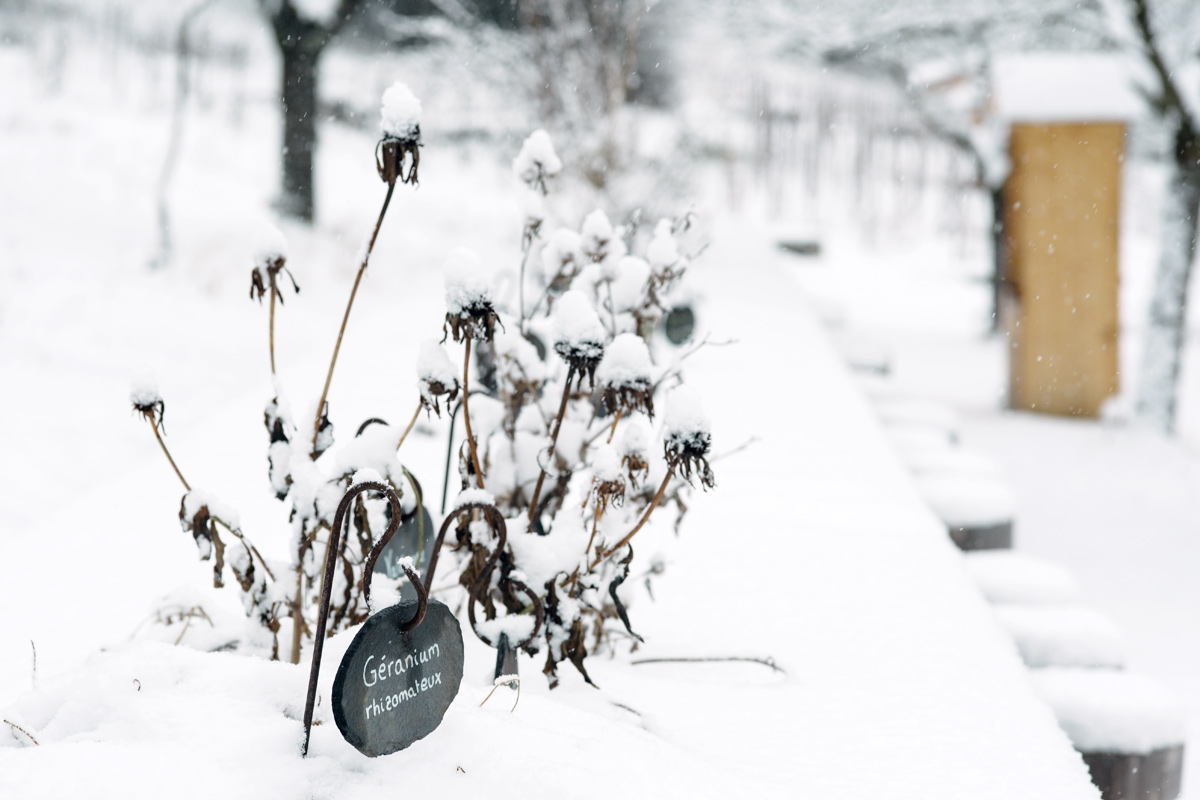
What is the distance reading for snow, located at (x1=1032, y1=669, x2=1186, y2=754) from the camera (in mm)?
1771

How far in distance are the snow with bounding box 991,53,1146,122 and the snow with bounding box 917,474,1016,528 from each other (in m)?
3.70

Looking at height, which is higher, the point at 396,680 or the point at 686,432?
the point at 686,432

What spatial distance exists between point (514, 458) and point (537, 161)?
1.50ft

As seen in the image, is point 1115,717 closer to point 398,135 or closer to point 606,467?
point 606,467

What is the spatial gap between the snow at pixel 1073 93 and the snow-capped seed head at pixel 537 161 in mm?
5193

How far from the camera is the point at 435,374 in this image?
3.79 ft

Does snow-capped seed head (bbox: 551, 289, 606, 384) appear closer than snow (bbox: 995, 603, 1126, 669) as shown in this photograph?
Yes

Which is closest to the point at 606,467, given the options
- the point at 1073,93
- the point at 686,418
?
the point at 686,418

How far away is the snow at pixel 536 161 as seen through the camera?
5.02 feet

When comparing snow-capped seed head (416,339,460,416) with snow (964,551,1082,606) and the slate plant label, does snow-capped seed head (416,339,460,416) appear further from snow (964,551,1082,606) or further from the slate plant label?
snow (964,551,1082,606)

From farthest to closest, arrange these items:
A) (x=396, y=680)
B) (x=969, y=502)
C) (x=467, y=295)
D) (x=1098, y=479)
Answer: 1. (x=1098, y=479)
2. (x=969, y=502)
3. (x=467, y=295)
4. (x=396, y=680)

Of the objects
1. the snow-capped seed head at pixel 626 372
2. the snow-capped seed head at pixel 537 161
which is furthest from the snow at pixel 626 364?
the snow-capped seed head at pixel 537 161

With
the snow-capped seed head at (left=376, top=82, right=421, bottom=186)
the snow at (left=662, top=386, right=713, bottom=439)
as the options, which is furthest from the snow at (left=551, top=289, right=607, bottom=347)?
the snow-capped seed head at (left=376, top=82, right=421, bottom=186)

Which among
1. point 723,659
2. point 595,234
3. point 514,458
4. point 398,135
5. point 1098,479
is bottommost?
point 1098,479
